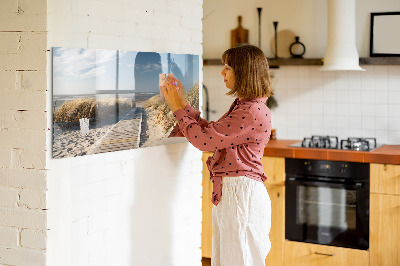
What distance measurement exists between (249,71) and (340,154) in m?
1.67

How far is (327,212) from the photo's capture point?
4289mm

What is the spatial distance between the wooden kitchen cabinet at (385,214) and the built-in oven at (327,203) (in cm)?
5

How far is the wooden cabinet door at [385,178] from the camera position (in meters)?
3.98

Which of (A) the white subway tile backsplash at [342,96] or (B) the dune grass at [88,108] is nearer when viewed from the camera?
(B) the dune grass at [88,108]

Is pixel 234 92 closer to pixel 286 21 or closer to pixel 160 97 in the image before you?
pixel 160 97

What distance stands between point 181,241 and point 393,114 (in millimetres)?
2333

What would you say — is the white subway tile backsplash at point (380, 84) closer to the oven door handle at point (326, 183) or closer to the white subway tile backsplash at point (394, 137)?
the white subway tile backsplash at point (394, 137)

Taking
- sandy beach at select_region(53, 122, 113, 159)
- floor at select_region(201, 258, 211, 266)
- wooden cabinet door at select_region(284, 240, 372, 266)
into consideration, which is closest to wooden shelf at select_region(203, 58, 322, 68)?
wooden cabinet door at select_region(284, 240, 372, 266)

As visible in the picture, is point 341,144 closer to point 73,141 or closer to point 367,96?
point 367,96

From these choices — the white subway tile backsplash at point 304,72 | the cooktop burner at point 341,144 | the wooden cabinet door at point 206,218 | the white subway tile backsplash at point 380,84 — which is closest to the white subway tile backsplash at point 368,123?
the cooktop burner at point 341,144

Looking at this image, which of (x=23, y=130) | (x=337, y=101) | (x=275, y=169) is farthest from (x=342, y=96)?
(x=23, y=130)

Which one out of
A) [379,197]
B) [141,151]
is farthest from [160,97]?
[379,197]

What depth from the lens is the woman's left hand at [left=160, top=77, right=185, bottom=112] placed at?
280 cm

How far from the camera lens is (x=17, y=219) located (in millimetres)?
2359
